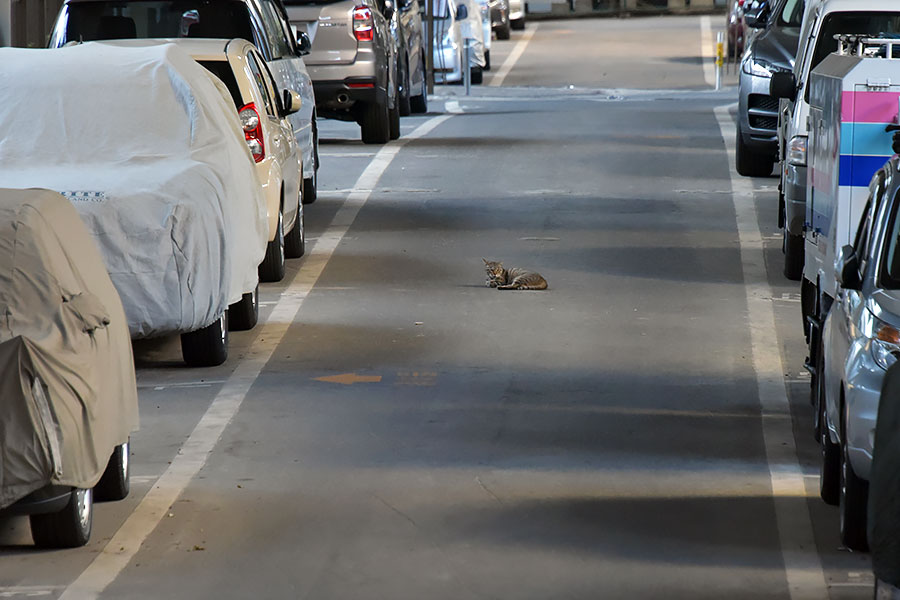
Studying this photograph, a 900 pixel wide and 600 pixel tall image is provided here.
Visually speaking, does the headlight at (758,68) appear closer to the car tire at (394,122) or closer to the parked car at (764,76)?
the parked car at (764,76)

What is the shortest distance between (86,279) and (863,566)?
11.4ft

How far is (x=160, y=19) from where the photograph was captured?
16875 millimetres

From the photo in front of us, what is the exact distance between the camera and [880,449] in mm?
5844

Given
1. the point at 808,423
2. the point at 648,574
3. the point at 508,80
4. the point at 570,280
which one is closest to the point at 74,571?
the point at 648,574

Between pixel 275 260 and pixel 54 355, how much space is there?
7.26 m

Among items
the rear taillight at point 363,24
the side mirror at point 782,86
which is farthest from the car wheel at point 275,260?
the rear taillight at point 363,24

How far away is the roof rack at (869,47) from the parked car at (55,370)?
4724 millimetres

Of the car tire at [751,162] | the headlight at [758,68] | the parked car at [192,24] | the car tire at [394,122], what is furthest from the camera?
the car tire at [394,122]

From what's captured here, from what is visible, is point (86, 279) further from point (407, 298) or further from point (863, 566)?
point (407, 298)

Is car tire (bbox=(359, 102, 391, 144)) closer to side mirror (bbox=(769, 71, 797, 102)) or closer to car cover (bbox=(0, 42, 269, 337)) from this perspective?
side mirror (bbox=(769, 71, 797, 102))

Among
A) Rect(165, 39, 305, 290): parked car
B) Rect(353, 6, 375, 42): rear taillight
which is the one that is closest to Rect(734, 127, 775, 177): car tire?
Rect(353, 6, 375, 42): rear taillight

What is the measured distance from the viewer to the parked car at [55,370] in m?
6.72

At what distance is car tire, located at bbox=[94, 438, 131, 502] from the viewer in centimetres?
816

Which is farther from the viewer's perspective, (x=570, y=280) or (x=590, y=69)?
(x=590, y=69)
